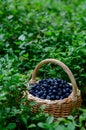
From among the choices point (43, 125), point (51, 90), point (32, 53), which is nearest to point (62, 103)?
point (51, 90)

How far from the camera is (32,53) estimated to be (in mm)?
3422

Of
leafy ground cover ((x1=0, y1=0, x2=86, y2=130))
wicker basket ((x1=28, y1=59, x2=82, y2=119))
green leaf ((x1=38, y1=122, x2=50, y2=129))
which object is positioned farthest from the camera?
wicker basket ((x1=28, y1=59, x2=82, y2=119))

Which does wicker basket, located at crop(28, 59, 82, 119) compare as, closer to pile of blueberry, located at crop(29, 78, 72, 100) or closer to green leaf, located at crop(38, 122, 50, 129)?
pile of blueberry, located at crop(29, 78, 72, 100)

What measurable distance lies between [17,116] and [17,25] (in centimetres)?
163

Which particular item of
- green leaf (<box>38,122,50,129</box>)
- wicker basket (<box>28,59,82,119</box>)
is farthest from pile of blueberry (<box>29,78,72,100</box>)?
green leaf (<box>38,122,50,129</box>)

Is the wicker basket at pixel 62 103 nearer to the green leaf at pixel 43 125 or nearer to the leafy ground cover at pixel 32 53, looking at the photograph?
the leafy ground cover at pixel 32 53

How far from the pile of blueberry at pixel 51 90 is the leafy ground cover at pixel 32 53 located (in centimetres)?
12

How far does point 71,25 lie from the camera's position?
4.12 m

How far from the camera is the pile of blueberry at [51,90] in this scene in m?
2.66

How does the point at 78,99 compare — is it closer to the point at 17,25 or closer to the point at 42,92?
the point at 42,92

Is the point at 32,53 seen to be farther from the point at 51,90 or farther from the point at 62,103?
the point at 62,103

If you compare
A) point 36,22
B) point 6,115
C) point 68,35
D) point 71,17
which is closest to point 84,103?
point 68,35

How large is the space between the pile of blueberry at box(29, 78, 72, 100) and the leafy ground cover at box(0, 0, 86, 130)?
121 millimetres

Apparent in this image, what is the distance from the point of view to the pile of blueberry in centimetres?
266
